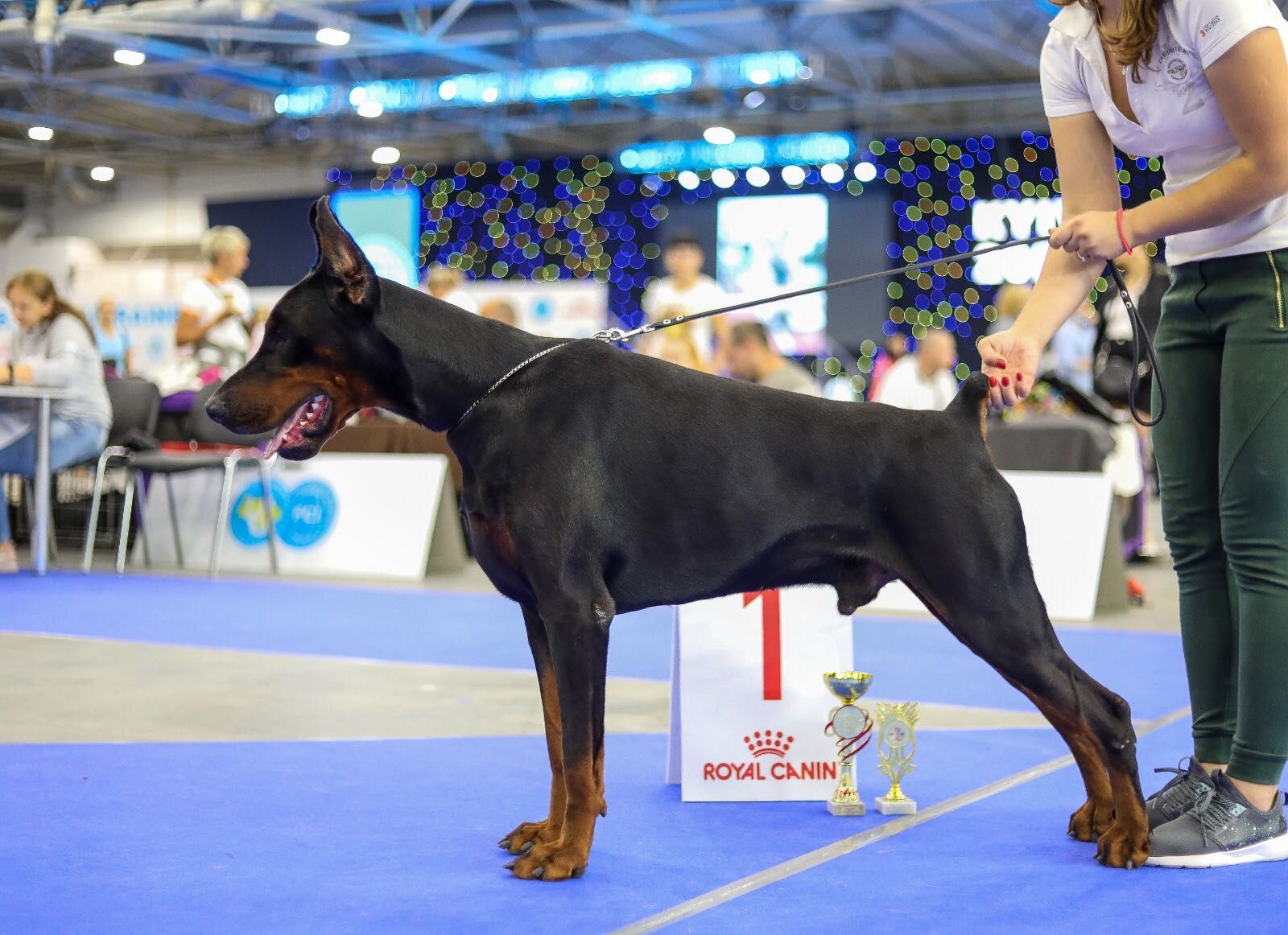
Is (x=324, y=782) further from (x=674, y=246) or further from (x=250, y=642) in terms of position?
(x=674, y=246)

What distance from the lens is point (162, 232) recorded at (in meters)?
23.5

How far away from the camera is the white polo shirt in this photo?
2129 millimetres

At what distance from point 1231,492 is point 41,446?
20.1 feet

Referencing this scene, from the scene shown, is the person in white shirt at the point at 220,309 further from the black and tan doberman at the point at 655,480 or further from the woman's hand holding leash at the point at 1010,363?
the woman's hand holding leash at the point at 1010,363

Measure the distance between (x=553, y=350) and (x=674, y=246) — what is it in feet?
19.7

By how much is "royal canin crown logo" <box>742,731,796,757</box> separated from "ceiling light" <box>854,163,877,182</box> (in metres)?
15.7

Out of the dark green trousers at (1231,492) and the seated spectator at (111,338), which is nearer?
the dark green trousers at (1231,492)

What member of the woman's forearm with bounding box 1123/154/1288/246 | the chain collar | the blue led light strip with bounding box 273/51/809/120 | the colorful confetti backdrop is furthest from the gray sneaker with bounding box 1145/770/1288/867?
the blue led light strip with bounding box 273/51/809/120

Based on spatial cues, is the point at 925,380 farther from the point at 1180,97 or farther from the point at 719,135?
the point at 719,135

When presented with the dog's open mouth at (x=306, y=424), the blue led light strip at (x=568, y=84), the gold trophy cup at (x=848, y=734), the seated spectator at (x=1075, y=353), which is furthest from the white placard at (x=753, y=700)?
the blue led light strip at (x=568, y=84)

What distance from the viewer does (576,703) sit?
222 cm

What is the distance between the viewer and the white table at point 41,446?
6.77m

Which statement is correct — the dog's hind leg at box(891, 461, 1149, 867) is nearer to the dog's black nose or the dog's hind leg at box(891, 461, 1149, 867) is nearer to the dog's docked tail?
the dog's docked tail

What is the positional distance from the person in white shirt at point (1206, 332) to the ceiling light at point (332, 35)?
12.8m
